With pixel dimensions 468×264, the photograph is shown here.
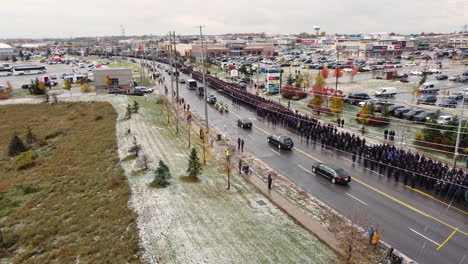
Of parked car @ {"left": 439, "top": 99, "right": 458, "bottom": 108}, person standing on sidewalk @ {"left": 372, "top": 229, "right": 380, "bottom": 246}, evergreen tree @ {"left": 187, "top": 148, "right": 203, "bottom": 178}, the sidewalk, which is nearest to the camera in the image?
person standing on sidewalk @ {"left": 372, "top": 229, "right": 380, "bottom": 246}

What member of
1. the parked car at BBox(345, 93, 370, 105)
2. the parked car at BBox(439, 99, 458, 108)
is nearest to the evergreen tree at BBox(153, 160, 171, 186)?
the parked car at BBox(345, 93, 370, 105)

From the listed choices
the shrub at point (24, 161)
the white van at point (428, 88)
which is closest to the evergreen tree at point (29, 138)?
the shrub at point (24, 161)

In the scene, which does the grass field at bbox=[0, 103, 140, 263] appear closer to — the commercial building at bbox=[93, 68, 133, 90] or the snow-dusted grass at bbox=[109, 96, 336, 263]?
the snow-dusted grass at bbox=[109, 96, 336, 263]

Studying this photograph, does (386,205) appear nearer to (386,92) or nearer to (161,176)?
(161,176)

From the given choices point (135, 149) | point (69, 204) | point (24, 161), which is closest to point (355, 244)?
point (69, 204)

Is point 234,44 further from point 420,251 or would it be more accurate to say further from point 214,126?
point 420,251

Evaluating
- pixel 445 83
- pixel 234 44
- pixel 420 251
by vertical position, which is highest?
pixel 234 44

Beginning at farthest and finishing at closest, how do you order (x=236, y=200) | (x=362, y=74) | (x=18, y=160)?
(x=362, y=74), (x=18, y=160), (x=236, y=200)

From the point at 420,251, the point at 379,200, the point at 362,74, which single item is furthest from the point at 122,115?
the point at 362,74
